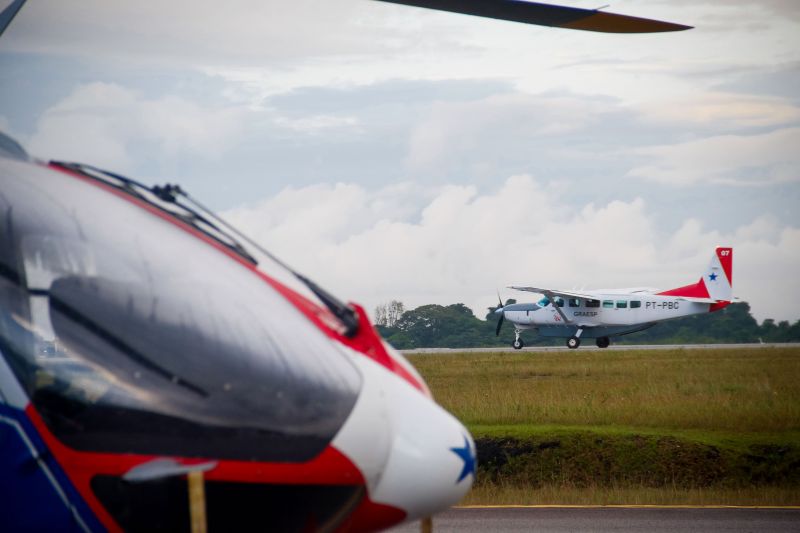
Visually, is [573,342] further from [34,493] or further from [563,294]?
[34,493]

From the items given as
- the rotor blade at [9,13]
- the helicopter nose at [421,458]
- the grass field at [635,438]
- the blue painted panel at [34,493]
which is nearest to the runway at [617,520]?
the grass field at [635,438]

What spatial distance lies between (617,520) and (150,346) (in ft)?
22.5

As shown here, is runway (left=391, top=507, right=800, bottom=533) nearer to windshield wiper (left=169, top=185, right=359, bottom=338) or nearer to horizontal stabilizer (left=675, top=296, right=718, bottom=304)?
windshield wiper (left=169, top=185, right=359, bottom=338)

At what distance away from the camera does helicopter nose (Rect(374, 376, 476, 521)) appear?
12.1 feet

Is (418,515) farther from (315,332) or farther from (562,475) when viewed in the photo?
(562,475)

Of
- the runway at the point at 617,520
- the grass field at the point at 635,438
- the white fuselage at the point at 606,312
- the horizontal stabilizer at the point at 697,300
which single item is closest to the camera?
the runway at the point at 617,520

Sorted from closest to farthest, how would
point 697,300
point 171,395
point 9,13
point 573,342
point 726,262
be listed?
point 171,395 < point 9,13 < point 697,300 < point 573,342 < point 726,262

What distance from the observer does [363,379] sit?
3699mm

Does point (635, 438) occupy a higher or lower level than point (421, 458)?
lower

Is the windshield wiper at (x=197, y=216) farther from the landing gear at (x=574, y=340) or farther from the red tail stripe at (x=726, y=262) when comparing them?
the red tail stripe at (x=726, y=262)

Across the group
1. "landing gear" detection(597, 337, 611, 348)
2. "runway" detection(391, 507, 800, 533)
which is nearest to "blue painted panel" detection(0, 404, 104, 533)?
"runway" detection(391, 507, 800, 533)

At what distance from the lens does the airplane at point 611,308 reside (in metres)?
56.0

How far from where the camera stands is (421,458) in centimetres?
371

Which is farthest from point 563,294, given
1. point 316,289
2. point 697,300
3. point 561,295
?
point 316,289
